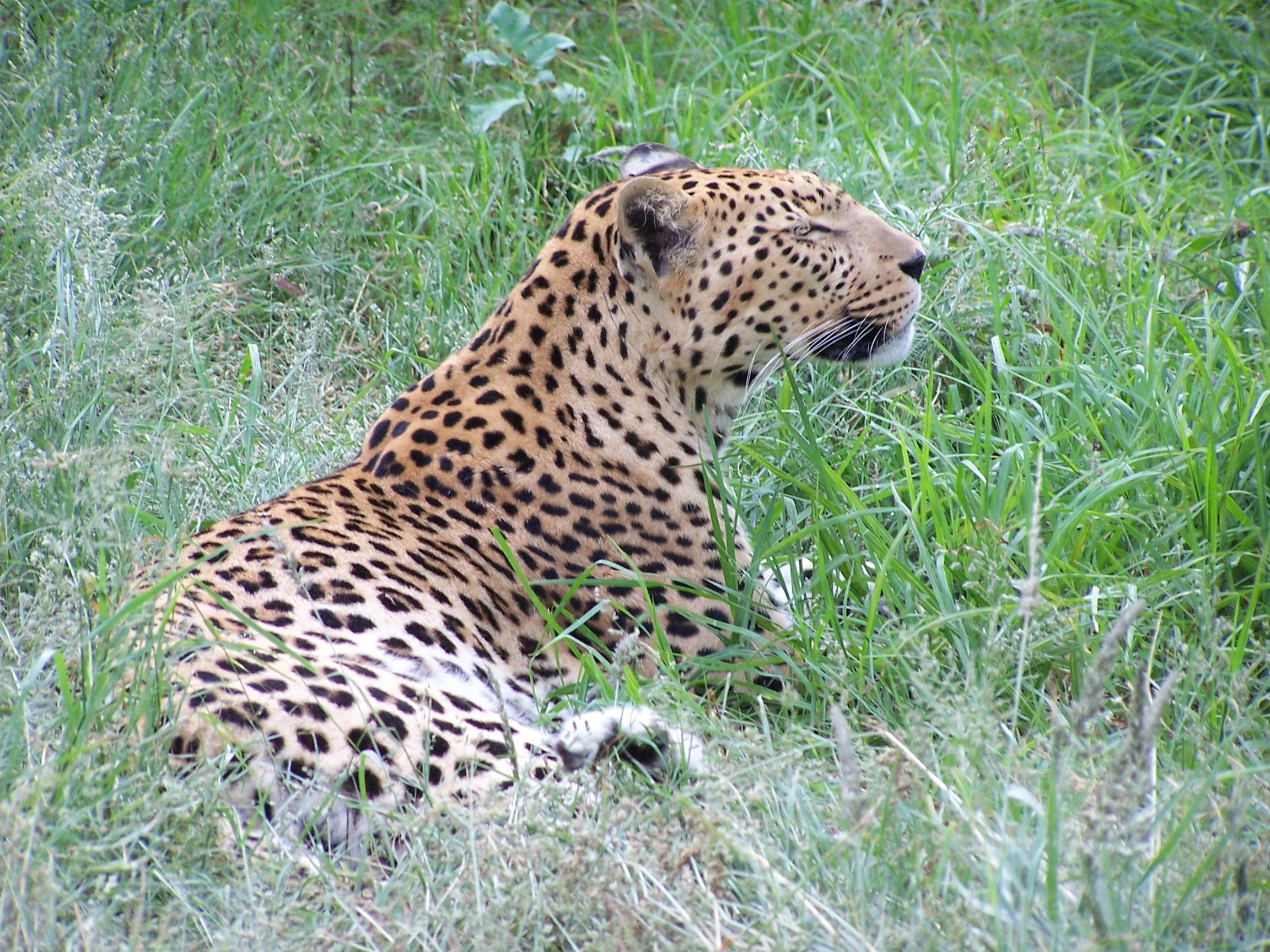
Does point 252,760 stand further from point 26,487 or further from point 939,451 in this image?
point 939,451

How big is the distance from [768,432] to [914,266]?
0.96 m

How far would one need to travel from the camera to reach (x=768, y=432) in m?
5.14

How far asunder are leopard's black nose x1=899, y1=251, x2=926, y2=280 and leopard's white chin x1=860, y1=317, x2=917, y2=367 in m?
0.14

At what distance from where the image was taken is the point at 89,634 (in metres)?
2.83

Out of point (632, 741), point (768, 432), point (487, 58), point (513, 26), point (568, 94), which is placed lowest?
point (768, 432)

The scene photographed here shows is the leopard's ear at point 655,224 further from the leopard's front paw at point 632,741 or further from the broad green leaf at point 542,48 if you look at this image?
the broad green leaf at point 542,48

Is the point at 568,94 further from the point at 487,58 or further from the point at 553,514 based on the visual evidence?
the point at 553,514

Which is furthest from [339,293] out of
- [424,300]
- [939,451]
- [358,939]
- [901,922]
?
[901,922]

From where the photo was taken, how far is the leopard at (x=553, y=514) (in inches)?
122

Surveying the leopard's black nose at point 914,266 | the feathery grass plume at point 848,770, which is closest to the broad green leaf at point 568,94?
the leopard's black nose at point 914,266

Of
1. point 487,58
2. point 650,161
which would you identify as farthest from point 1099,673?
point 487,58

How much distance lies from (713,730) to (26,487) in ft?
6.08

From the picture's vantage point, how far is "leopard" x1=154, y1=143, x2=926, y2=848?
122 inches

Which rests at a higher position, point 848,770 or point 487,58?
point 487,58
